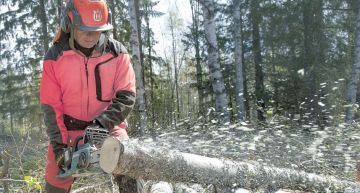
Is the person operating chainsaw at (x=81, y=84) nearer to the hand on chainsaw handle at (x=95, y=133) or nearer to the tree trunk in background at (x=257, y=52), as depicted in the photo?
the hand on chainsaw handle at (x=95, y=133)

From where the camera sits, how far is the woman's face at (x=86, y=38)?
3066 mm

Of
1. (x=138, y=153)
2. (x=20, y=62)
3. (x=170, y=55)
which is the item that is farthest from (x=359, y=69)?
(x=170, y=55)

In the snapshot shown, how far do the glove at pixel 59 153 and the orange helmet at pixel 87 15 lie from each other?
2.94 feet

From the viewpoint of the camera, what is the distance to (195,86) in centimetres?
1950

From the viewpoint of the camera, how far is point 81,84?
3113 mm

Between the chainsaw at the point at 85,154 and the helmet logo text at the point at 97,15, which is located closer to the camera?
the chainsaw at the point at 85,154

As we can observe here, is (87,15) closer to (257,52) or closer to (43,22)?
(257,52)

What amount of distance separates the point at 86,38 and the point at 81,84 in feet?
1.15

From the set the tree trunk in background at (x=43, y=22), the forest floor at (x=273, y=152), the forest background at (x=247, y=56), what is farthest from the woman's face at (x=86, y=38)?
the tree trunk in background at (x=43, y=22)

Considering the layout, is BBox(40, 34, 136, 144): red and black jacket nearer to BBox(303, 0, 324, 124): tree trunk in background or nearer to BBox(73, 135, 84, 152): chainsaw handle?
BBox(73, 135, 84, 152): chainsaw handle

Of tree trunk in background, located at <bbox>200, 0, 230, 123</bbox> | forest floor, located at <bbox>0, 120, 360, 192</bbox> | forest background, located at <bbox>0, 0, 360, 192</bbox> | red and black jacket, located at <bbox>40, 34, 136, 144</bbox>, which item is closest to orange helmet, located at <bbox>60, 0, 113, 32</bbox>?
red and black jacket, located at <bbox>40, 34, 136, 144</bbox>

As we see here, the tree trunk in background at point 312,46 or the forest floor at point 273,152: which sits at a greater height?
the tree trunk in background at point 312,46

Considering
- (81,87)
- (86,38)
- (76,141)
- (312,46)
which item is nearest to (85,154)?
(76,141)

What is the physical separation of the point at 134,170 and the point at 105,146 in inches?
13.7
